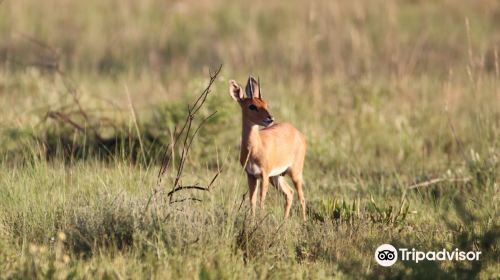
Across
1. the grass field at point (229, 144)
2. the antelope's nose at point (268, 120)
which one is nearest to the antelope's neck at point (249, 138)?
the antelope's nose at point (268, 120)

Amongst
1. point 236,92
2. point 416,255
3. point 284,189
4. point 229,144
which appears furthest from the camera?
point 229,144

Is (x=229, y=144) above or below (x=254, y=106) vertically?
below

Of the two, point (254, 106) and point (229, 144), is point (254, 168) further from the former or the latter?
point (229, 144)

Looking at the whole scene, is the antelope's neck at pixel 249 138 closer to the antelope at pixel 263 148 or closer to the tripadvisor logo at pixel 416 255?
the antelope at pixel 263 148

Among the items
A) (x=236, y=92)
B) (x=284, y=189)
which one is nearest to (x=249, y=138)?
(x=236, y=92)

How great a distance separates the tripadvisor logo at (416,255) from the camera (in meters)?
5.86

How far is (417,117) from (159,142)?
10.4 feet

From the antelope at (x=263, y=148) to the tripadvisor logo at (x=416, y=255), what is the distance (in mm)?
770

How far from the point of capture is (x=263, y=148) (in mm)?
6379

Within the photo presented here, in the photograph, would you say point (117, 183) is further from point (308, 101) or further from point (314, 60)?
point (314, 60)

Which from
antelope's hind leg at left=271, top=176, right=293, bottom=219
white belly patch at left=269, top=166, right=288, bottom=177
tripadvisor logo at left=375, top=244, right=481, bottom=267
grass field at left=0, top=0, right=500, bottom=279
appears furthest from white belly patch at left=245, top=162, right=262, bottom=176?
tripadvisor logo at left=375, top=244, right=481, bottom=267

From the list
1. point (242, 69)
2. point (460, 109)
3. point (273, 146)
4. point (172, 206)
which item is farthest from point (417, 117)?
point (172, 206)

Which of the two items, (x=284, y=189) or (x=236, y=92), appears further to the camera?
(x=284, y=189)

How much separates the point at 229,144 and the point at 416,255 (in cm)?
364
